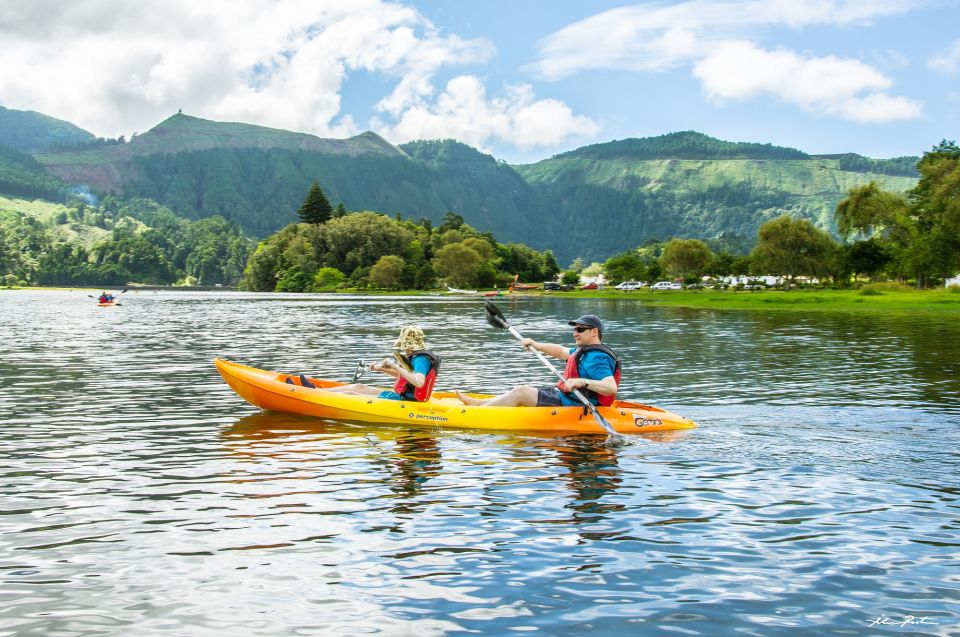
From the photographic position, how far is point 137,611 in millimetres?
7809

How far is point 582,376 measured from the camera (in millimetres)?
16547

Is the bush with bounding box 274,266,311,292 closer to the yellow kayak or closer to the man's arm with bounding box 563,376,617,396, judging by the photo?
the yellow kayak

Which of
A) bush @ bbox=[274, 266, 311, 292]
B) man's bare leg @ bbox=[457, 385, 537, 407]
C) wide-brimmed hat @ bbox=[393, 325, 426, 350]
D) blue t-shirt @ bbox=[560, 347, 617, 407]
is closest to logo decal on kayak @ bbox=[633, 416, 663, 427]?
blue t-shirt @ bbox=[560, 347, 617, 407]

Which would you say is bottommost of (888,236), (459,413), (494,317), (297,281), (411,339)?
(459,413)

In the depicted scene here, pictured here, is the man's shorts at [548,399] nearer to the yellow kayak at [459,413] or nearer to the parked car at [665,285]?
the yellow kayak at [459,413]

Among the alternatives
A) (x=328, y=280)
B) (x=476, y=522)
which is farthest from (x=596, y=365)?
(x=328, y=280)

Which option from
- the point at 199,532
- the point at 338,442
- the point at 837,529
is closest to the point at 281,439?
the point at 338,442

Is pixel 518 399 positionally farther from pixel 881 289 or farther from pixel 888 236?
pixel 888 236

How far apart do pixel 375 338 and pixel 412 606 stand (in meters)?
37.7

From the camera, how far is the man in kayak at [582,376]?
1616 cm

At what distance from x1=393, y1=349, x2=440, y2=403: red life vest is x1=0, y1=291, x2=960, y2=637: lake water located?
0.74 m

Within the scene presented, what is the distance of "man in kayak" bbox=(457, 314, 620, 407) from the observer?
53.0ft

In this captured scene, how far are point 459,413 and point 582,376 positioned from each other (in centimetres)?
260

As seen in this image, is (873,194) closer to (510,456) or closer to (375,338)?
(375,338)
